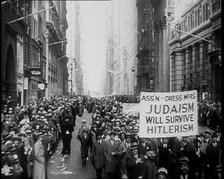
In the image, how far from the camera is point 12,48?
1127 cm

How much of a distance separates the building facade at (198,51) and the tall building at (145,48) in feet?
2.61

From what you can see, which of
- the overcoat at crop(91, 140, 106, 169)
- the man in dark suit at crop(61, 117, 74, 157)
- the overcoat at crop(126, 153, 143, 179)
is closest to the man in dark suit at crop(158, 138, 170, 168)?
the overcoat at crop(91, 140, 106, 169)

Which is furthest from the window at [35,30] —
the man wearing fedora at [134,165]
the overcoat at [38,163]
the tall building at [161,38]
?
the man wearing fedora at [134,165]

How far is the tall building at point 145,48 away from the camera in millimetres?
14539

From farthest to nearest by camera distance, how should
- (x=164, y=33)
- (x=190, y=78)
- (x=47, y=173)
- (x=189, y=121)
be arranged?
(x=164, y=33) < (x=190, y=78) < (x=47, y=173) < (x=189, y=121)

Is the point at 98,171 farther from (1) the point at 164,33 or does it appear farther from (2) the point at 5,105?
(1) the point at 164,33

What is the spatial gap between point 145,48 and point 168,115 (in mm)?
5668

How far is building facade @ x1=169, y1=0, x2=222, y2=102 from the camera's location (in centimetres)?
1299

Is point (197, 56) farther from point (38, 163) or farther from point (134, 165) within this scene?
point (38, 163)

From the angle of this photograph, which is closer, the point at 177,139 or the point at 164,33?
the point at 177,139

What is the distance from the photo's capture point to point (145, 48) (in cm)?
1533

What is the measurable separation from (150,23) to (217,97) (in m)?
3.65

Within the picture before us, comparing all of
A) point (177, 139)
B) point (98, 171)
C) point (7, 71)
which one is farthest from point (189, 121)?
point (7, 71)

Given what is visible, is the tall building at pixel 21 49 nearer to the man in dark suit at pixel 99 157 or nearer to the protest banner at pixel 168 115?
the man in dark suit at pixel 99 157
